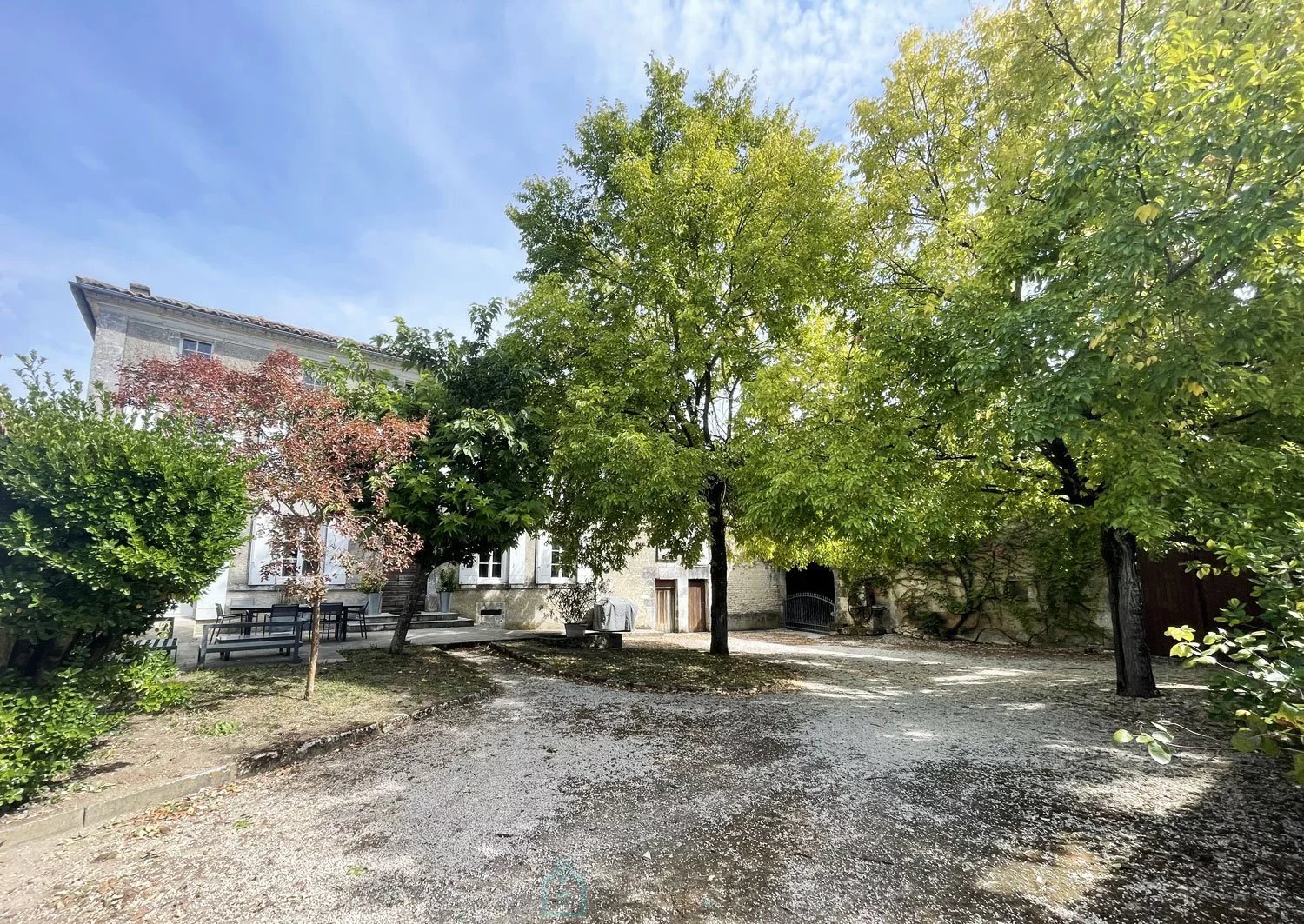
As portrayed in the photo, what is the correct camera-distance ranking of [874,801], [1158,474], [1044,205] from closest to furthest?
[874,801]
[1158,474]
[1044,205]

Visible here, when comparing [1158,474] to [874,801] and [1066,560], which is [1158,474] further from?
[1066,560]

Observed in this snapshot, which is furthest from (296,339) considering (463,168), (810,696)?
(810,696)

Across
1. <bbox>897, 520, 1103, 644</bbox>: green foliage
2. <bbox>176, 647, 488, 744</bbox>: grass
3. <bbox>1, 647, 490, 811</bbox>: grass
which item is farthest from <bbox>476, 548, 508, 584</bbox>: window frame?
<bbox>897, 520, 1103, 644</bbox>: green foliage

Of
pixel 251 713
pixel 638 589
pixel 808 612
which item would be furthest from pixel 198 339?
pixel 808 612

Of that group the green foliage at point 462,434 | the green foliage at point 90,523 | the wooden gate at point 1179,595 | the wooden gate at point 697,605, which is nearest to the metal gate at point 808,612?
the wooden gate at point 697,605

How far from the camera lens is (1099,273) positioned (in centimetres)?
514

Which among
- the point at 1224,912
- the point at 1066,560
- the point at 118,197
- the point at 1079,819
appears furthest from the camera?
the point at 1066,560

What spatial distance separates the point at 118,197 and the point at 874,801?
1230 centimetres

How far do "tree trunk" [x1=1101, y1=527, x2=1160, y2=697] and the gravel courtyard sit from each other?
1.25 m

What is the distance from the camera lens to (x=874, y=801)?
4.38 metres

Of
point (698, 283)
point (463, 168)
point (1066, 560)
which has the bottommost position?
point (1066, 560)

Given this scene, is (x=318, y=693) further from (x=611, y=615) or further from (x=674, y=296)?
(x=611, y=615)

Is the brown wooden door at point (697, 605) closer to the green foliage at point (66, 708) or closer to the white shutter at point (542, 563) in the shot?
the white shutter at point (542, 563)

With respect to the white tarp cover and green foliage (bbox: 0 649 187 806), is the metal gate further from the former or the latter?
green foliage (bbox: 0 649 187 806)
